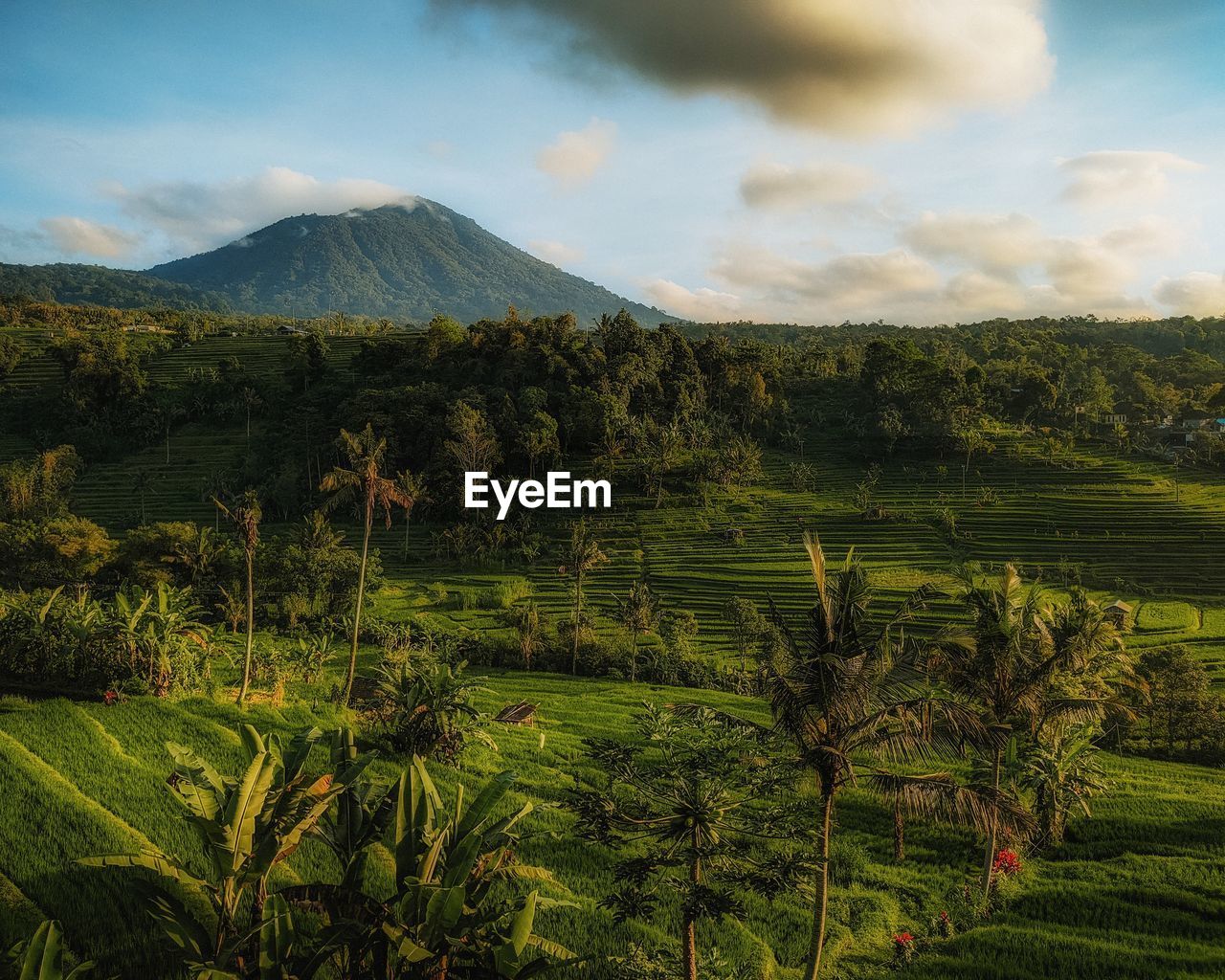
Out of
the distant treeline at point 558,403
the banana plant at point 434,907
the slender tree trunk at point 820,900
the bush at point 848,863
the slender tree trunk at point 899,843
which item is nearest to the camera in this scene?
the banana plant at point 434,907

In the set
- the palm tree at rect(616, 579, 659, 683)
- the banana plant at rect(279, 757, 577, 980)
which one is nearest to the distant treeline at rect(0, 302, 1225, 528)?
the palm tree at rect(616, 579, 659, 683)

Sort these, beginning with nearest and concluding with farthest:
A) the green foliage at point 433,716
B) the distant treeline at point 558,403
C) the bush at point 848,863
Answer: the bush at point 848,863 → the green foliage at point 433,716 → the distant treeline at point 558,403

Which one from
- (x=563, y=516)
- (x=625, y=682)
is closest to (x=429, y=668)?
(x=625, y=682)

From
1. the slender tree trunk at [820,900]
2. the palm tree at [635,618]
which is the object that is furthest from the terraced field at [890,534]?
the slender tree trunk at [820,900]

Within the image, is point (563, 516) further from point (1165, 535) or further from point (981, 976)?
point (981, 976)

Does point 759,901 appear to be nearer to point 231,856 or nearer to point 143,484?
point 231,856

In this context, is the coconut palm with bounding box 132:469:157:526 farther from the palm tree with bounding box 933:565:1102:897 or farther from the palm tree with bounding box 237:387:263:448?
the palm tree with bounding box 933:565:1102:897

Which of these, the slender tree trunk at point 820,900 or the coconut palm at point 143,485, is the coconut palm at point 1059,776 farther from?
the coconut palm at point 143,485
